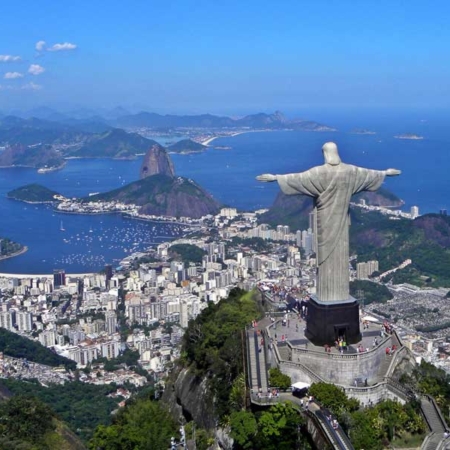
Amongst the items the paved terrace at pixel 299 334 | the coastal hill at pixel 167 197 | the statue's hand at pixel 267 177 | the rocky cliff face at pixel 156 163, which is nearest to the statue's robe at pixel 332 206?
the statue's hand at pixel 267 177

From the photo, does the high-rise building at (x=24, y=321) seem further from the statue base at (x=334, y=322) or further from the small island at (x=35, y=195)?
the small island at (x=35, y=195)

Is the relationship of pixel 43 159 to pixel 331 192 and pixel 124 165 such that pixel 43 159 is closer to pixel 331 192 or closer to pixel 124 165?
pixel 124 165

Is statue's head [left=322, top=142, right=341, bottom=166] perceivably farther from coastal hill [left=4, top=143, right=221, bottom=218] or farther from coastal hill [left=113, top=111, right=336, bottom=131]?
coastal hill [left=113, top=111, right=336, bottom=131]

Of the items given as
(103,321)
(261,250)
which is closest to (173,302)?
(103,321)

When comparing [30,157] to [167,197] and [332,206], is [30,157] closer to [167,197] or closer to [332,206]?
[167,197]

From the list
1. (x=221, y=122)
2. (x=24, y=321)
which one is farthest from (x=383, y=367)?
(x=221, y=122)

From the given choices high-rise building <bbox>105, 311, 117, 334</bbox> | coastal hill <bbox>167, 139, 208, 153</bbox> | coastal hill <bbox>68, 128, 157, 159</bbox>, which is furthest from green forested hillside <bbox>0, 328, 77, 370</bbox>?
coastal hill <bbox>167, 139, 208, 153</bbox>
